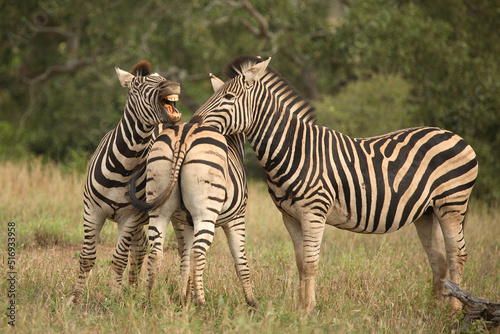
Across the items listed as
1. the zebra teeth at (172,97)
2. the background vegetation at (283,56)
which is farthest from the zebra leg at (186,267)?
the background vegetation at (283,56)

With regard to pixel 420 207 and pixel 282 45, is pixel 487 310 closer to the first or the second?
pixel 420 207

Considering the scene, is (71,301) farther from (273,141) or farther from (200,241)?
(273,141)

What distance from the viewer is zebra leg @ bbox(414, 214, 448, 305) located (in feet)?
19.9

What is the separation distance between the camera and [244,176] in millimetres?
5617

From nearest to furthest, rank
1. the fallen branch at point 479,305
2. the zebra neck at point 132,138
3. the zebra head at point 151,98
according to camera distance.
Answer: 1. the fallen branch at point 479,305
2. the zebra head at point 151,98
3. the zebra neck at point 132,138

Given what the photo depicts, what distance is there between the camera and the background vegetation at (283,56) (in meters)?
13.9

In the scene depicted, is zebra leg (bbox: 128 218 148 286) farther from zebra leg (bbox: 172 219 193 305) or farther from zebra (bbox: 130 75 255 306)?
zebra (bbox: 130 75 255 306)

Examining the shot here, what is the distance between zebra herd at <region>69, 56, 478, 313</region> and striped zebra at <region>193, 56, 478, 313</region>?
0.4 inches

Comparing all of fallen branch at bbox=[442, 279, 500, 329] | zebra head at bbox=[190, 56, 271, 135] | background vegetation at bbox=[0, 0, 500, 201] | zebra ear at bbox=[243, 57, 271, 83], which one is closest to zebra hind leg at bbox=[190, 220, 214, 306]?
zebra head at bbox=[190, 56, 271, 135]

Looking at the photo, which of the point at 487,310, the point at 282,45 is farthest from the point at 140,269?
the point at 282,45

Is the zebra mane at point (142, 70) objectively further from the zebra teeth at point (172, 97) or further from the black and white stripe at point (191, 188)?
the black and white stripe at point (191, 188)

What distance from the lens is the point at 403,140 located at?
5.91 meters

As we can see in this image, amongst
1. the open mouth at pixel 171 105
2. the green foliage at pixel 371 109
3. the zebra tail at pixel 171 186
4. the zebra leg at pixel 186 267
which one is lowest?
the zebra leg at pixel 186 267

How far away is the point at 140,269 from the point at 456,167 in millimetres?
3635
